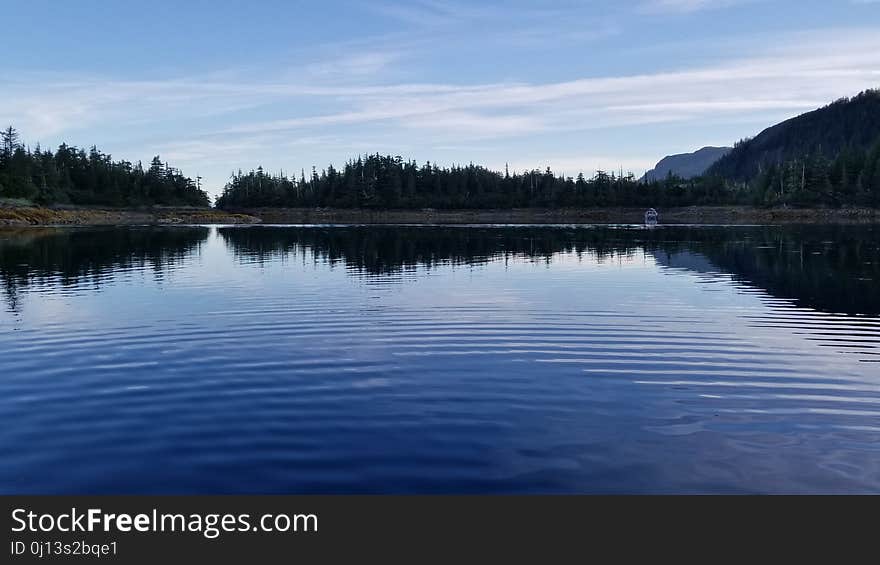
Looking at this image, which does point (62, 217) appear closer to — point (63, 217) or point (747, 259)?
point (63, 217)

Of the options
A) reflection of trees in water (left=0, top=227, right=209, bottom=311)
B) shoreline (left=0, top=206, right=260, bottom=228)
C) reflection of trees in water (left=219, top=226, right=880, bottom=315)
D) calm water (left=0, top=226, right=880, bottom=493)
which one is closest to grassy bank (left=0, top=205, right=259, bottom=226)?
shoreline (left=0, top=206, right=260, bottom=228)

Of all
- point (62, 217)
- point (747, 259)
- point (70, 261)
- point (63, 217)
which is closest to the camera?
point (70, 261)

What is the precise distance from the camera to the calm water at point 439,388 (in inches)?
450

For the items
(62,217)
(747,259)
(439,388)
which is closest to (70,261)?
(439,388)

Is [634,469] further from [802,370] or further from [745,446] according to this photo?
[802,370]

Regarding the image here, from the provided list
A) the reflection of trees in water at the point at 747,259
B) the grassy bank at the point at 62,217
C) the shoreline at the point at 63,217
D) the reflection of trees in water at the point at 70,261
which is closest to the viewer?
the reflection of trees in water at the point at 747,259

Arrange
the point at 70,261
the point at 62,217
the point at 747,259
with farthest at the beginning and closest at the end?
the point at 62,217 → the point at 747,259 → the point at 70,261

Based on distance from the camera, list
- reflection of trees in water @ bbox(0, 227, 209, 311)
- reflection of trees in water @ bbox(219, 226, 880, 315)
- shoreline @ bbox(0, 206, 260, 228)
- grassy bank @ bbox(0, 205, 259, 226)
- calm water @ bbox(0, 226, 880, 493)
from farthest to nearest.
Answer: grassy bank @ bbox(0, 205, 259, 226) → shoreline @ bbox(0, 206, 260, 228) → reflection of trees in water @ bbox(0, 227, 209, 311) → reflection of trees in water @ bbox(219, 226, 880, 315) → calm water @ bbox(0, 226, 880, 493)

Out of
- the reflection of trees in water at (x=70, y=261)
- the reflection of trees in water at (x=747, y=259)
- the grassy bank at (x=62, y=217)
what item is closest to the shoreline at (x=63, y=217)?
the grassy bank at (x=62, y=217)

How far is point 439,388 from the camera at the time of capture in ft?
55.3

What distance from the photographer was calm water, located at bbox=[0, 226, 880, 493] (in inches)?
450

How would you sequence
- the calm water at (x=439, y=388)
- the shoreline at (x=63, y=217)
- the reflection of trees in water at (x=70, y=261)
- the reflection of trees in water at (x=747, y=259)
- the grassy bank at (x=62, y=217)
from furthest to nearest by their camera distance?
1. the grassy bank at (x=62, y=217)
2. the shoreline at (x=63, y=217)
3. the reflection of trees in water at (x=70, y=261)
4. the reflection of trees in water at (x=747, y=259)
5. the calm water at (x=439, y=388)

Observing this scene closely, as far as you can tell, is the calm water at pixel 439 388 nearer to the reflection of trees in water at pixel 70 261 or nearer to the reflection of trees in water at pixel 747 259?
the reflection of trees in water at pixel 747 259

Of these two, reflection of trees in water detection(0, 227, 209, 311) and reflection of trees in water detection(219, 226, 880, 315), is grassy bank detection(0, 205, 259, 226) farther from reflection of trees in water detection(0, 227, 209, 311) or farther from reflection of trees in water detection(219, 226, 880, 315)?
reflection of trees in water detection(219, 226, 880, 315)
